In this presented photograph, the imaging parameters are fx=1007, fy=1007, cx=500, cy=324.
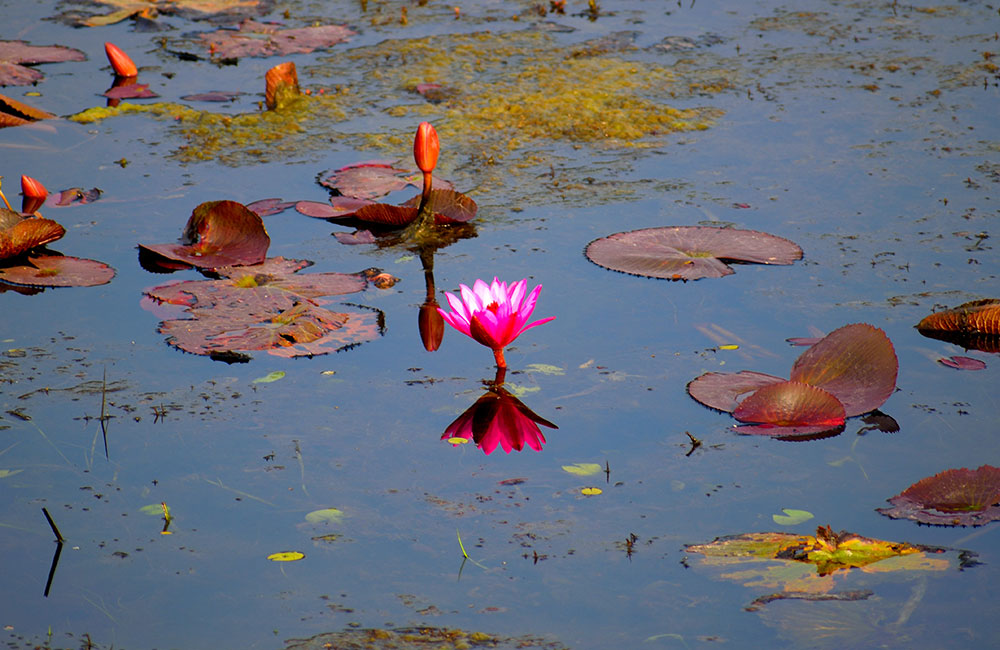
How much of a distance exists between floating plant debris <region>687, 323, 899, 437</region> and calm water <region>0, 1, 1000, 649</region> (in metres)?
0.06

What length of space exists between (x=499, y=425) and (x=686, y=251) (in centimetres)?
103

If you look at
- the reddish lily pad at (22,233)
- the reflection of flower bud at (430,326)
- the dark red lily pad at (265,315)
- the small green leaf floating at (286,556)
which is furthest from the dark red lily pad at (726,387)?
the reddish lily pad at (22,233)

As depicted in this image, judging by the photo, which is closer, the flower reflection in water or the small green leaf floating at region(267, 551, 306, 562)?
the small green leaf floating at region(267, 551, 306, 562)

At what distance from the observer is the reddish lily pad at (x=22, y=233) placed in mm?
3020

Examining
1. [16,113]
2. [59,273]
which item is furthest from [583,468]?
[16,113]

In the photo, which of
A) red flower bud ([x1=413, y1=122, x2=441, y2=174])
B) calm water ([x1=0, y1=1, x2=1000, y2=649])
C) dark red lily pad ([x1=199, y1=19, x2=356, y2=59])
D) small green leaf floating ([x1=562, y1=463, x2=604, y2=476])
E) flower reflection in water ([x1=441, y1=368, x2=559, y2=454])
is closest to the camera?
calm water ([x1=0, y1=1, x2=1000, y2=649])

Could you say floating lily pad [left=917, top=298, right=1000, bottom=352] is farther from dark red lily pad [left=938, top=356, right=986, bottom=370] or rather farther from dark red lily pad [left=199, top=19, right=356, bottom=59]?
dark red lily pad [left=199, top=19, right=356, bottom=59]

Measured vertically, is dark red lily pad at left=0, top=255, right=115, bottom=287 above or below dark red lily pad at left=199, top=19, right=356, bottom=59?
below

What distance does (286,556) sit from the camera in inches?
74.0

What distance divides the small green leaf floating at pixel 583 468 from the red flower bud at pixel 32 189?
2.31m

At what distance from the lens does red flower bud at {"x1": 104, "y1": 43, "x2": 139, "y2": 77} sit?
4.71m

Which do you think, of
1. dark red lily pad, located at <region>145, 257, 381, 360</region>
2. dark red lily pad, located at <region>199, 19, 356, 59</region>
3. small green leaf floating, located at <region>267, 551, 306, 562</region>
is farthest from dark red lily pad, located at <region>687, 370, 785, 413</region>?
dark red lily pad, located at <region>199, 19, 356, 59</region>

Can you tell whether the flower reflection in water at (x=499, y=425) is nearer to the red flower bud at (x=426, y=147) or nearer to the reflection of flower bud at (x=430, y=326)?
the reflection of flower bud at (x=430, y=326)

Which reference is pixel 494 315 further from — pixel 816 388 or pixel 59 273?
Answer: pixel 59 273
